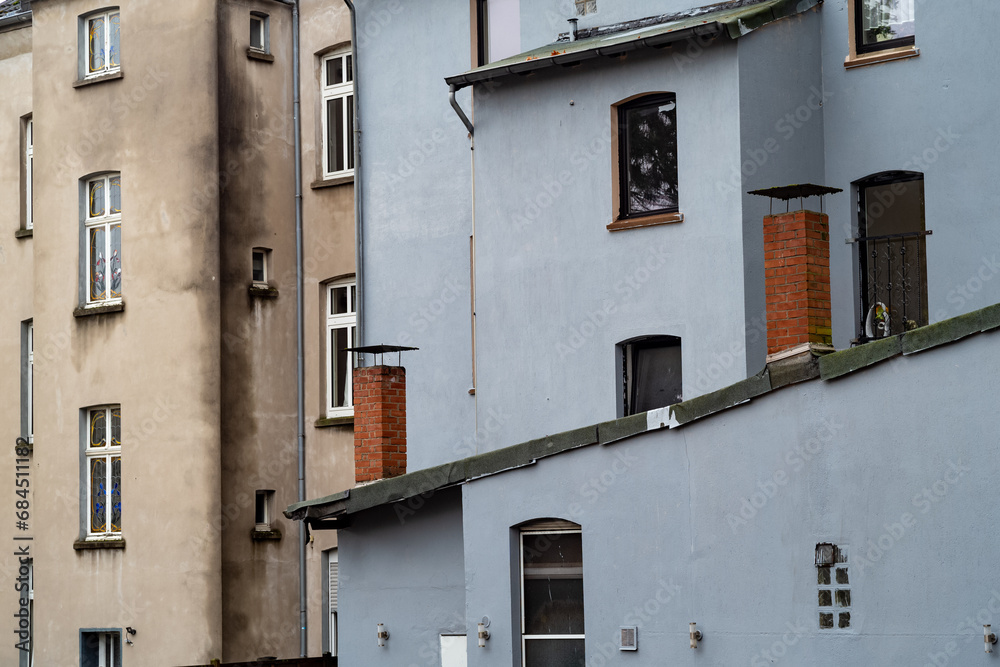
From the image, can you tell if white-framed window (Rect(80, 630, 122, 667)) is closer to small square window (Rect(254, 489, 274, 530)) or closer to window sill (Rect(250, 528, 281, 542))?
window sill (Rect(250, 528, 281, 542))

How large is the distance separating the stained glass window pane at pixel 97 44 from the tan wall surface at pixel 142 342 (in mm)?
283

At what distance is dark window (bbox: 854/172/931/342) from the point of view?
19.1 metres

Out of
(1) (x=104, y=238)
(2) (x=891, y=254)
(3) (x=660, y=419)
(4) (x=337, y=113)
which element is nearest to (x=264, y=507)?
(1) (x=104, y=238)

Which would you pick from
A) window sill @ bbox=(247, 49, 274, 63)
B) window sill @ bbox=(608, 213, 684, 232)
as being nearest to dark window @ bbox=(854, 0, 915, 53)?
window sill @ bbox=(608, 213, 684, 232)

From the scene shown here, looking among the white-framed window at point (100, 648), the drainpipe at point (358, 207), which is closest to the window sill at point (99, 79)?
the drainpipe at point (358, 207)

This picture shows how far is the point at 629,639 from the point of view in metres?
15.0

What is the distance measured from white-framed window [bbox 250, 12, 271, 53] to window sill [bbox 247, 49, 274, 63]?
0.15 meters

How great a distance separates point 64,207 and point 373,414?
30.1 feet

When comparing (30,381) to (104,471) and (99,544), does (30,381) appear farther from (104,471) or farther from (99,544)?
(99,544)

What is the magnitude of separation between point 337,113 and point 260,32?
187 centimetres

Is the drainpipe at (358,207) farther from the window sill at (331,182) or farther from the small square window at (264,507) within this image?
the small square window at (264,507)

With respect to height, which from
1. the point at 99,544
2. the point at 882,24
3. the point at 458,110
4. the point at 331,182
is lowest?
the point at 99,544

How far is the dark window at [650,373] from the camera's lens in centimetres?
1936

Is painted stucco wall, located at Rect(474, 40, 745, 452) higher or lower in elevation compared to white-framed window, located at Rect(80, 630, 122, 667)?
higher
